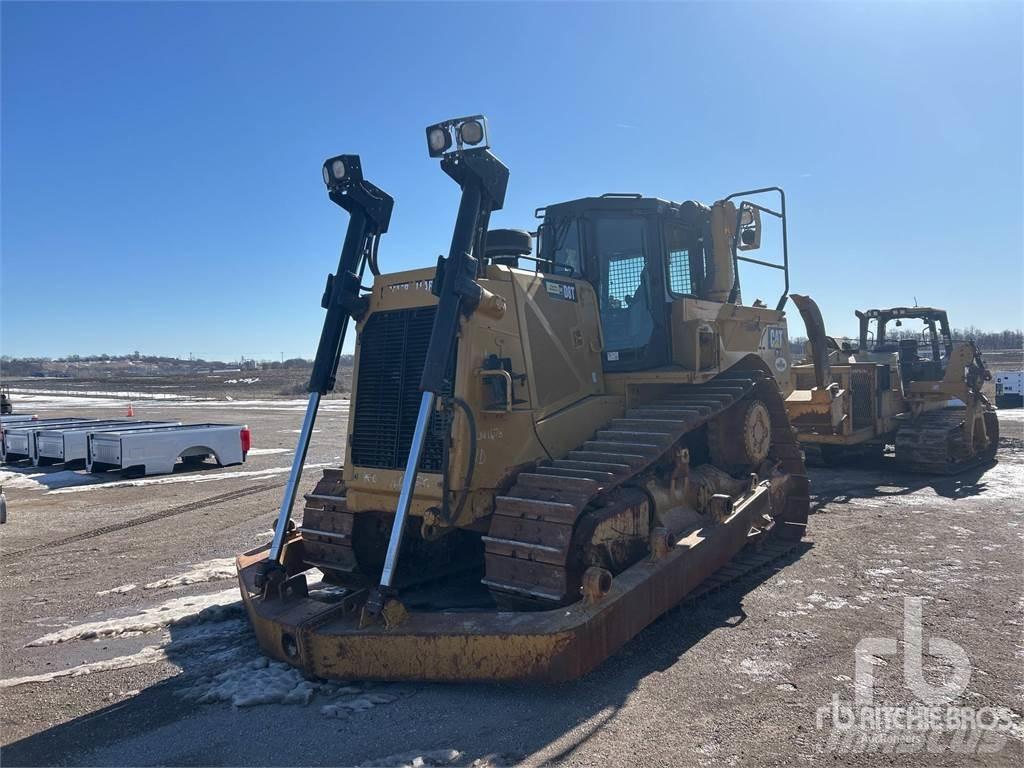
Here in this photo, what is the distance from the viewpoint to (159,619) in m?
5.71

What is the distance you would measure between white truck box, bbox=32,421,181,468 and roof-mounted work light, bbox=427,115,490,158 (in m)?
11.9

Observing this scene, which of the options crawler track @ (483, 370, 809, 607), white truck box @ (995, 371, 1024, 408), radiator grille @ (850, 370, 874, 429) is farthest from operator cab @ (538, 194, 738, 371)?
white truck box @ (995, 371, 1024, 408)

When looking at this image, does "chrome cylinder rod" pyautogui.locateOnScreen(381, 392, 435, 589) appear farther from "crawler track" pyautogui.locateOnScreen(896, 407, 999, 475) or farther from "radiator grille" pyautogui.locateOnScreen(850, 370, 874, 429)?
Answer: "crawler track" pyautogui.locateOnScreen(896, 407, 999, 475)

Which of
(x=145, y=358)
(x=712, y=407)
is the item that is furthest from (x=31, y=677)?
(x=145, y=358)

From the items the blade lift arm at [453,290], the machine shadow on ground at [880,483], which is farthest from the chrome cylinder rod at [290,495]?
the machine shadow on ground at [880,483]

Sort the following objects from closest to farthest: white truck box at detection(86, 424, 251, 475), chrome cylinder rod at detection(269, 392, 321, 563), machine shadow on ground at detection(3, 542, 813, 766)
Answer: machine shadow on ground at detection(3, 542, 813, 766), chrome cylinder rod at detection(269, 392, 321, 563), white truck box at detection(86, 424, 251, 475)

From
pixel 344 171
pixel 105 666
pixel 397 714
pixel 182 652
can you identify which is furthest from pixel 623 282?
pixel 105 666

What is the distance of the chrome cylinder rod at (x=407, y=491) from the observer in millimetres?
4336

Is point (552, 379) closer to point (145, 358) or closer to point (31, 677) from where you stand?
point (31, 677)

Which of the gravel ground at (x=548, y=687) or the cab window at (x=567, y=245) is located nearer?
the gravel ground at (x=548, y=687)

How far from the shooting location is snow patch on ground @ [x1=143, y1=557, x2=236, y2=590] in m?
6.70

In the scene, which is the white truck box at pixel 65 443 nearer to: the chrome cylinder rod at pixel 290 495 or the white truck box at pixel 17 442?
the white truck box at pixel 17 442

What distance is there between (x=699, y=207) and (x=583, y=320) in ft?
5.77

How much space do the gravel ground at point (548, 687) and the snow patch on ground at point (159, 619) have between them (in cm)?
2
